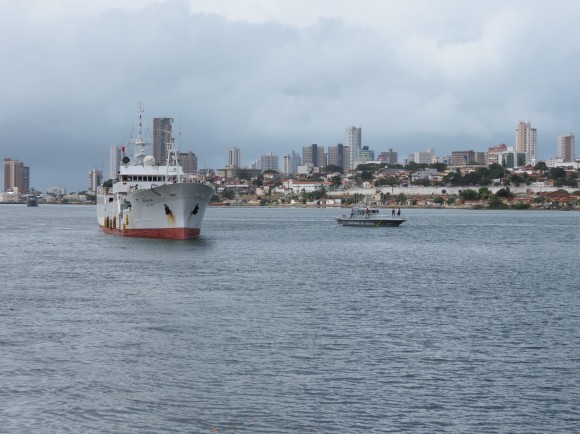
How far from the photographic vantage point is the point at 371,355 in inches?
1024

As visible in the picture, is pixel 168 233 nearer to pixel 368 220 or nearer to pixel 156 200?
pixel 156 200

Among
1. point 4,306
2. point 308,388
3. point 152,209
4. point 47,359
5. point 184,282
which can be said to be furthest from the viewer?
point 152,209

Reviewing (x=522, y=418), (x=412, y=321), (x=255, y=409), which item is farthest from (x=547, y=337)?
(x=255, y=409)

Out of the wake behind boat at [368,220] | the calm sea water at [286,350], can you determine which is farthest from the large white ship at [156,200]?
the wake behind boat at [368,220]

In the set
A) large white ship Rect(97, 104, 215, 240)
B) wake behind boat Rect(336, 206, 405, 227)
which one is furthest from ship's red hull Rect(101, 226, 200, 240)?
wake behind boat Rect(336, 206, 405, 227)

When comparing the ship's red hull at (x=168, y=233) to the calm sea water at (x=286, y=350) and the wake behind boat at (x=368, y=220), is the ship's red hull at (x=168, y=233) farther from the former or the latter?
the wake behind boat at (x=368, y=220)

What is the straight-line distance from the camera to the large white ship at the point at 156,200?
67688mm

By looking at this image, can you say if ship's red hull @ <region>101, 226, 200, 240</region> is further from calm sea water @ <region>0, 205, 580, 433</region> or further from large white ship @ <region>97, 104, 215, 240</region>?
calm sea water @ <region>0, 205, 580, 433</region>

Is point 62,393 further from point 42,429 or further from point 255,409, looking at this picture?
point 255,409

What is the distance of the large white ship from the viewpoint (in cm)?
6769

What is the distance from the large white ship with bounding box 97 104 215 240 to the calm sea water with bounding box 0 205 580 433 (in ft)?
49.6

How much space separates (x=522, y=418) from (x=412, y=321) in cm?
1210

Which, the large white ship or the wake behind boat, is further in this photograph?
the wake behind boat

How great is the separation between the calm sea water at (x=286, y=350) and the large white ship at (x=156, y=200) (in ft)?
49.6
